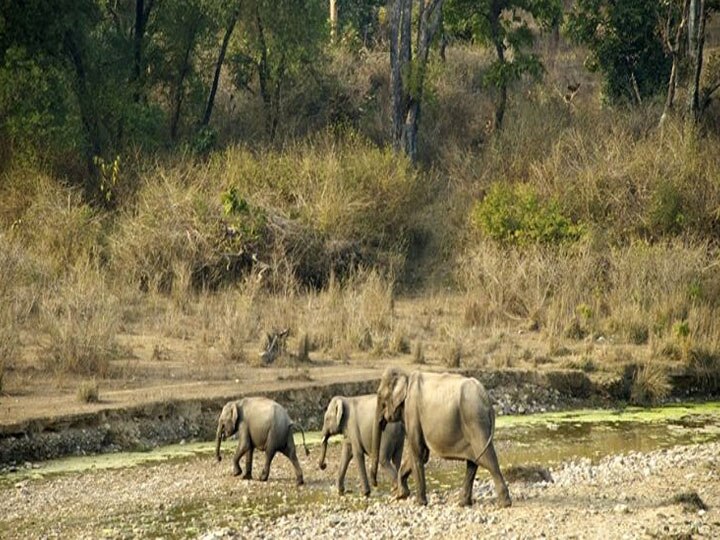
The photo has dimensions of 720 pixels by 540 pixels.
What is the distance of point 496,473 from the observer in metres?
13.9

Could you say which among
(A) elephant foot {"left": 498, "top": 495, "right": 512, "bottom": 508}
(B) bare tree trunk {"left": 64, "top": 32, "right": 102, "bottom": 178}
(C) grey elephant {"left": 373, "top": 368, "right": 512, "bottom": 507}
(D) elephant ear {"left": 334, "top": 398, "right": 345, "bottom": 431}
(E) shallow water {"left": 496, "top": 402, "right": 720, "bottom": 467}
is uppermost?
(B) bare tree trunk {"left": 64, "top": 32, "right": 102, "bottom": 178}

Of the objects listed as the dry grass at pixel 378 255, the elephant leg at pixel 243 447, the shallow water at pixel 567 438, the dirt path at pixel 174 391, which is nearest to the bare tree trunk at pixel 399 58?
the dry grass at pixel 378 255

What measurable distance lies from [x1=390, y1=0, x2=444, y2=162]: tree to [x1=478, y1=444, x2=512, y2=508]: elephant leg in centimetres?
2117

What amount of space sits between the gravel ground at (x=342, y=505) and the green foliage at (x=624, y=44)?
75.7ft

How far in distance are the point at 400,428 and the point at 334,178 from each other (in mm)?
15262

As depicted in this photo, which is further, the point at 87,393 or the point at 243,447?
the point at 87,393

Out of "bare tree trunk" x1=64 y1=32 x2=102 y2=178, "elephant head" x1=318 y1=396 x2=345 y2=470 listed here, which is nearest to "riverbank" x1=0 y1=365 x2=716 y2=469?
"elephant head" x1=318 y1=396 x2=345 y2=470

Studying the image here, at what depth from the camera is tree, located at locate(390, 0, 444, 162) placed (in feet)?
114

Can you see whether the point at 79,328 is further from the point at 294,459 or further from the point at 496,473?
the point at 496,473

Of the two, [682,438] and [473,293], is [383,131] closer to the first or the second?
[473,293]

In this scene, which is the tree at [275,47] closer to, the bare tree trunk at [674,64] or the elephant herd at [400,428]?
the bare tree trunk at [674,64]

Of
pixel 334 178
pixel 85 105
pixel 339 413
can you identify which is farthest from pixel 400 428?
pixel 85 105

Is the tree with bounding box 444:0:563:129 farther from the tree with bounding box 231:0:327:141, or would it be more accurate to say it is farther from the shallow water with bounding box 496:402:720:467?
the shallow water with bounding box 496:402:720:467

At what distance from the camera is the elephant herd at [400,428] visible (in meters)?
13.9
